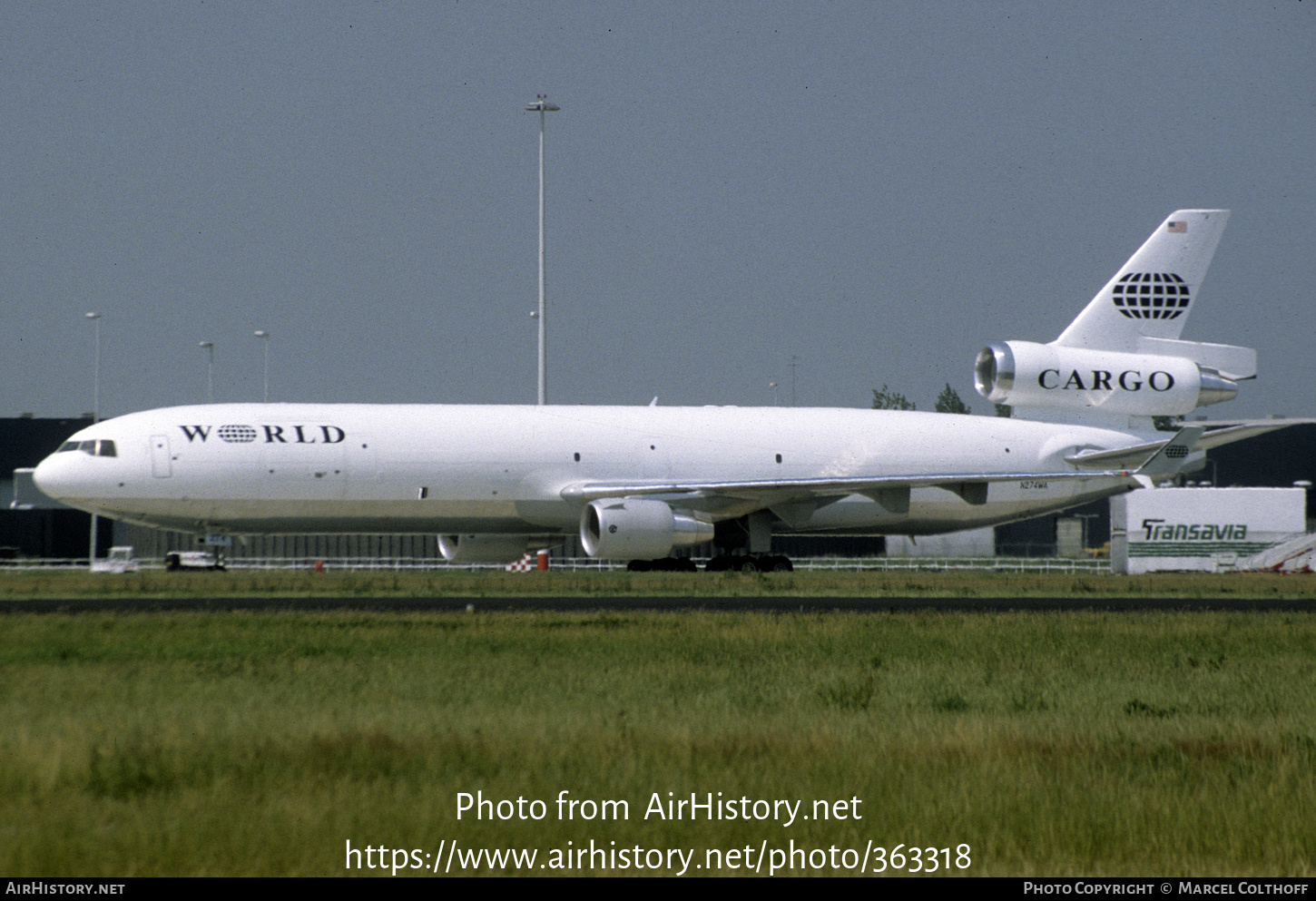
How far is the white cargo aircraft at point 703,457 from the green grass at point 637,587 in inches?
64.0

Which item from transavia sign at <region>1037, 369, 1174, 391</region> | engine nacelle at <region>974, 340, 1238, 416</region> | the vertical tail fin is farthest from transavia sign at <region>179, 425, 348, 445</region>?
the vertical tail fin

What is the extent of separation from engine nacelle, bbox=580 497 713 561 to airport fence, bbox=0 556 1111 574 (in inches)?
574

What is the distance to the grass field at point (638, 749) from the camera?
7246mm

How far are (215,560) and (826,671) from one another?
144ft

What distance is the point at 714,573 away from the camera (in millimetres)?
38938

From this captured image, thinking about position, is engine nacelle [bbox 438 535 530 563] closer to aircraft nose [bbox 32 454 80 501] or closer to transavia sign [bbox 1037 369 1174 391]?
aircraft nose [bbox 32 454 80 501]

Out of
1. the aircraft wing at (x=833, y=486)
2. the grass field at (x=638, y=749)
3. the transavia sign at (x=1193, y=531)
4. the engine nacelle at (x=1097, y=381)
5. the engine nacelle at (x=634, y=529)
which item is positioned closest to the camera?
the grass field at (x=638, y=749)

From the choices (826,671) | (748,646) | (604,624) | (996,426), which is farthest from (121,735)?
(996,426)

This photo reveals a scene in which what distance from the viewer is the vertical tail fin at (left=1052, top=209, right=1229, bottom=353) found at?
144ft

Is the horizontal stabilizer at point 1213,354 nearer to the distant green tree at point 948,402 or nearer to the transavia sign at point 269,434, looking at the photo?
the transavia sign at point 269,434

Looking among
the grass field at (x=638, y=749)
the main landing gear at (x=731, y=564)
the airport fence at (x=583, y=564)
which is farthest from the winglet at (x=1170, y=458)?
the grass field at (x=638, y=749)

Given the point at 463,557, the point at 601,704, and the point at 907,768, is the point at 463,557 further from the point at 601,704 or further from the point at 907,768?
the point at 907,768

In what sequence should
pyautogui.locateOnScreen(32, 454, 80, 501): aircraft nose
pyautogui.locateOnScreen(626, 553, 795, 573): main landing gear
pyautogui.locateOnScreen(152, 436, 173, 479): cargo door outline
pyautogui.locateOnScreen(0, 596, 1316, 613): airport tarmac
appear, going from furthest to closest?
1. pyautogui.locateOnScreen(626, 553, 795, 573): main landing gear
2. pyautogui.locateOnScreen(32, 454, 80, 501): aircraft nose
3. pyautogui.locateOnScreen(152, 436, 173, 479): cargo door outline
4. pyautogui.locateOnScreen(0, 596, 1316, 613): airport tarmac

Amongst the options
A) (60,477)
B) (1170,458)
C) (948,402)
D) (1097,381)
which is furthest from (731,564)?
(948,402)
